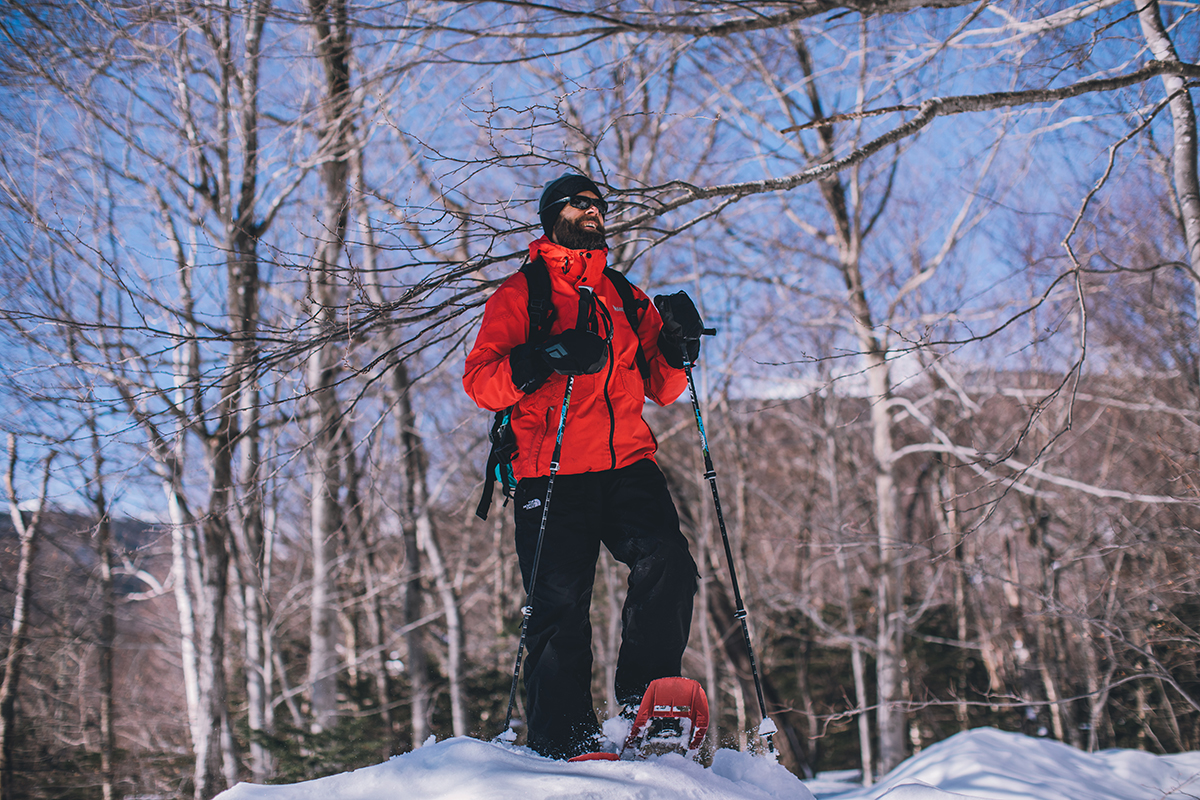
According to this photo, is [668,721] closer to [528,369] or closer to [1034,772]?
[528,369]

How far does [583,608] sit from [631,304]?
4.03 feet

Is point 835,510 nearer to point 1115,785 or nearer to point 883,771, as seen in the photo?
point 883,771

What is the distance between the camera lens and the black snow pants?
256cm

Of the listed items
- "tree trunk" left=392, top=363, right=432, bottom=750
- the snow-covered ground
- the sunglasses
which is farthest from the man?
"tree trunk" left=392, top=363, right=432, bottom=750

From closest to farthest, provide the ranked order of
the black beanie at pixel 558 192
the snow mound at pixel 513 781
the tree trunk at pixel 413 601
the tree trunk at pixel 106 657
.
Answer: the snow mound at pixel 513 781 → the black beanie at pixel 558 192 → the tree trunk at pixel 106 657 → the tree trunk at pixel 413 601

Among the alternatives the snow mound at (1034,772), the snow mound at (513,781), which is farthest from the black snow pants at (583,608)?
the snow mound at (1034,772)

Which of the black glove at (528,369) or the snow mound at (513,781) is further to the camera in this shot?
the black glove at (528,369)

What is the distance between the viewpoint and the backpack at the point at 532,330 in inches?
106

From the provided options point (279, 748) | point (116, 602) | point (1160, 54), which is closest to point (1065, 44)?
point (1160, 54)

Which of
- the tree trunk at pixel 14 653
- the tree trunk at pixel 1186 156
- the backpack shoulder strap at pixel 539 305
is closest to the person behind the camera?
the backpack shoulder strap at pixel 539 305

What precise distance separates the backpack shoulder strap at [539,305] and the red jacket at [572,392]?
0.08 feet

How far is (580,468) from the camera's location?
2711mm

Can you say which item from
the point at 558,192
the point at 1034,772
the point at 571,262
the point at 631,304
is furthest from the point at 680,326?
the point at 1034,772

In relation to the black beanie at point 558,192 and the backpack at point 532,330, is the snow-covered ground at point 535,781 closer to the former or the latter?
the backpack at point 532,330
